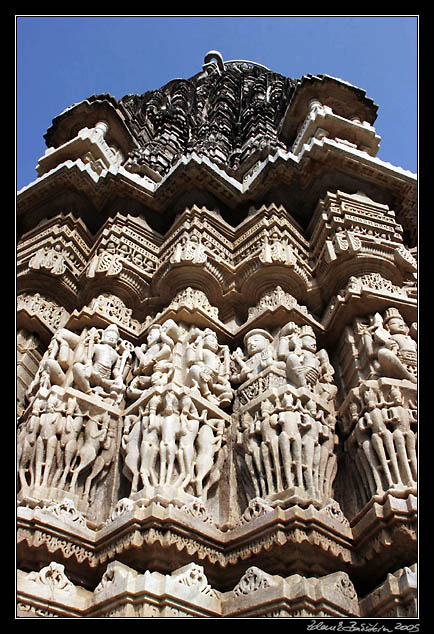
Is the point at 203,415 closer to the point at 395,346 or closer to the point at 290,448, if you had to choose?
the point at 290,448

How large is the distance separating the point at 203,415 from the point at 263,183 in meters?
3.69

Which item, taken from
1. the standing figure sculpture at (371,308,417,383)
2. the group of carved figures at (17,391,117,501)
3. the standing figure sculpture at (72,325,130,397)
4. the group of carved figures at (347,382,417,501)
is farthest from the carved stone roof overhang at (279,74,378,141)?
the group of carved figures at (17,391,117,501)

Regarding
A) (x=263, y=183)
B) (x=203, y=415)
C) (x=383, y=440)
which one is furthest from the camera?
(x=263, y=183)

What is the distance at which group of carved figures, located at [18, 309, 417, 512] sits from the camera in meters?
3.89

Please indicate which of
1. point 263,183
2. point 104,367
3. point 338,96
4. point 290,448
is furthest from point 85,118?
point 290,448

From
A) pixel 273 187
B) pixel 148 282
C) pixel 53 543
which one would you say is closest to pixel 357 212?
pixel 273 187

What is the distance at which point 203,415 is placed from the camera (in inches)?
174

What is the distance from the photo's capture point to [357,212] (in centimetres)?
629

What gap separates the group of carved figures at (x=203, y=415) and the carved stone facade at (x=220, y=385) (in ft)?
0.06

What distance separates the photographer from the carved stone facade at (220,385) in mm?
3396

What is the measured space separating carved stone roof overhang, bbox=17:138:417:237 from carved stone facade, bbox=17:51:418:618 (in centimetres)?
3

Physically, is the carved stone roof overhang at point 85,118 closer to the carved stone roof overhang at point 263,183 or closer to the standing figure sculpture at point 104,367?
the carved stone roof overhang at point 263,183

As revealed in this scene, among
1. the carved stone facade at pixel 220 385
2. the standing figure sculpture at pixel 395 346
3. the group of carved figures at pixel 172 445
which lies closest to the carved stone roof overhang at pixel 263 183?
the carved stone facade at pixel 220 385

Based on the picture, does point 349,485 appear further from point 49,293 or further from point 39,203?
point 39,203
